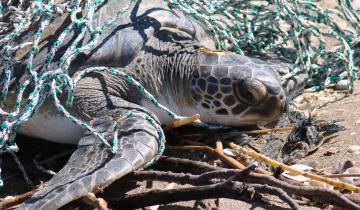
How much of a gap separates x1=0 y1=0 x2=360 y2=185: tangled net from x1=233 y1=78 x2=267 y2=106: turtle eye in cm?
30

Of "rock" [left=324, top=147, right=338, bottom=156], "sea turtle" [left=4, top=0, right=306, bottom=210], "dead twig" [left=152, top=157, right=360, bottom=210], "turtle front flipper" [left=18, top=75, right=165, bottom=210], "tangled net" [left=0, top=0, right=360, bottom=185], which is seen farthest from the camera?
"sea turtle" [left=4, top=0, right=306, bottom=210]

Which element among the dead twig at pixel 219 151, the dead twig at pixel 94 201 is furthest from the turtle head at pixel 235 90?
the dead twig at pixel 94 201

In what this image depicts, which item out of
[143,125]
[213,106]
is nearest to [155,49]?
[213,106]

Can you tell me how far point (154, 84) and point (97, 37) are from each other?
0.40 meters

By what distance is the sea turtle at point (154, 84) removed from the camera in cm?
286

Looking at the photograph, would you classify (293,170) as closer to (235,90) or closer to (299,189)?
(299,189)

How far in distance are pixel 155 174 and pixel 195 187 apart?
22cm

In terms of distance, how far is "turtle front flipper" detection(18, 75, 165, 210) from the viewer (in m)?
2.26

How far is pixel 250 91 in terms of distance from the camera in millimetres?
2881

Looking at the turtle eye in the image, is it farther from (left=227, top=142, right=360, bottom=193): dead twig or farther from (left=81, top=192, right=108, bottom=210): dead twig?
(left=81, top=192, right=108, bottom=210): dead twig

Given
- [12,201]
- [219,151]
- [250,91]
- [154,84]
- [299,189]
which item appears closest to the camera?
[299,189]

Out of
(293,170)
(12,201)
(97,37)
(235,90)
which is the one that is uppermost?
(97,37)

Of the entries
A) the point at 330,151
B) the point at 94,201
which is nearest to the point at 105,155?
the point at 94,201

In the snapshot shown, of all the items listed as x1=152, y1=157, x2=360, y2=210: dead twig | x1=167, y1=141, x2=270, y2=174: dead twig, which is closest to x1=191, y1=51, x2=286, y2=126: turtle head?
x1=167, y1=141, x2=270, y2=174: dead twig
